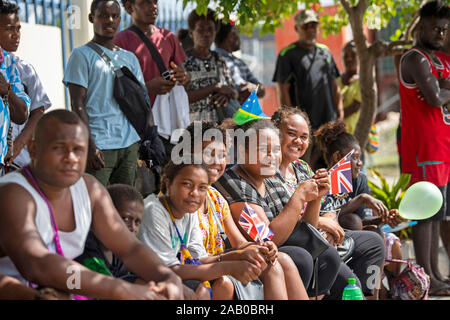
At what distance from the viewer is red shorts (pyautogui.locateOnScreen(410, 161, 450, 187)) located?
5.59m

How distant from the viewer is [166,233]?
10.5 ft

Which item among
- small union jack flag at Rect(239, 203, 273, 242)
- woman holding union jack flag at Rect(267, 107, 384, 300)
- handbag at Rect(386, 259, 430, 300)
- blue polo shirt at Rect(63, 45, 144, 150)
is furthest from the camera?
handbag at Rect(386, 259, 430, 300)

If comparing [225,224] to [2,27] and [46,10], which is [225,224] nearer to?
[2,27]

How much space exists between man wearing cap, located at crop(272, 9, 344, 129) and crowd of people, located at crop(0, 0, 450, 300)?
22cm

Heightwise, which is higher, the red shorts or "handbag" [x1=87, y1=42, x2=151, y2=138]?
"handbag" [x1=87, y1=42, x2=151, y2=138]

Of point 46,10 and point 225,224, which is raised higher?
point 46,10

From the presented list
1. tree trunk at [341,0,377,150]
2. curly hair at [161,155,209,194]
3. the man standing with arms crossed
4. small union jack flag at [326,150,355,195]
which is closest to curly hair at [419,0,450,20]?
the man standing with arms crossed

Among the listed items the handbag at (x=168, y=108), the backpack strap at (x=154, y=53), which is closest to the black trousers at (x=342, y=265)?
the handbag at (x=168, y=108)

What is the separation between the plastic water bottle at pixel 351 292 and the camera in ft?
12.4

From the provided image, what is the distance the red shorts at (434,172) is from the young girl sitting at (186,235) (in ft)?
9.16

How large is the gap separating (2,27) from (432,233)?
365 centimetres

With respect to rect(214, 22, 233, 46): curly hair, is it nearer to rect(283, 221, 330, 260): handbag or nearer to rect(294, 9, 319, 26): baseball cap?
rect(294, 9, 319, 26): baseball cap

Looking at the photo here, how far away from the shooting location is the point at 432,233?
564 cm
